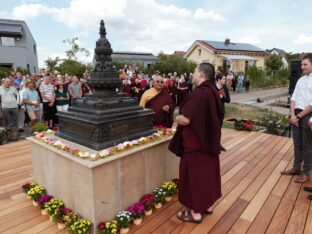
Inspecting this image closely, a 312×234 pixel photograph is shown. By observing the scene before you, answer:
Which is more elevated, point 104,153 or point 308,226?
point 104,153

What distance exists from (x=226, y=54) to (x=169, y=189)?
104ft

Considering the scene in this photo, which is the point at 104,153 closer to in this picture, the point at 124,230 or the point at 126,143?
the point at 126,143

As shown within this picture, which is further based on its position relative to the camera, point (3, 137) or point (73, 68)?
point (73, 68)

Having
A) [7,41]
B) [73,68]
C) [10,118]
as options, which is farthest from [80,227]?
[7,41]

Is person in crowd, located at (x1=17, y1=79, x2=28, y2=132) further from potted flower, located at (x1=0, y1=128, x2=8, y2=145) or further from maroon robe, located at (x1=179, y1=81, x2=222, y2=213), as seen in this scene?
maroon robe, located at (x1=179, y1=81, x2=222, y2=213)

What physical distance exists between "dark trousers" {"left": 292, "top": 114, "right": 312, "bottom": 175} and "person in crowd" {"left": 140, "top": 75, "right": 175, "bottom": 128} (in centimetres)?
214

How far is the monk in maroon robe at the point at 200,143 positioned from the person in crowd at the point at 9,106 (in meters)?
5.46

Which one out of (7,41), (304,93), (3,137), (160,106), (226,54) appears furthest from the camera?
(226,54)

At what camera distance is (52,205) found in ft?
9.36

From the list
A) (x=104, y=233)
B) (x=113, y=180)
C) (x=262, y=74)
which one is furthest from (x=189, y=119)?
(x=262, y=74)

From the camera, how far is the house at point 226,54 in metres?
30.8

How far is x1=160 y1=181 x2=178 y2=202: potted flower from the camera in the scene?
326cm

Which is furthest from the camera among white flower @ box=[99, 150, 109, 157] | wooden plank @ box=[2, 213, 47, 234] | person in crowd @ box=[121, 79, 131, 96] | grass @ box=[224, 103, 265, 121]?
grass @ box=[224, 103, 265, 121]

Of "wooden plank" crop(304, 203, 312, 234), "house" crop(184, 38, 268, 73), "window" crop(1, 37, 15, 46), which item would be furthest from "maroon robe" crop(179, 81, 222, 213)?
"house" crop(184, 38, 268, 73)
